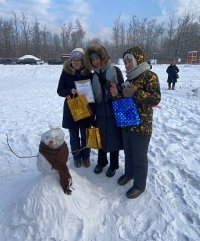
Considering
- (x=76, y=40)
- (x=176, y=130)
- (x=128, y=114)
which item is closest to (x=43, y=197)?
(x=128, y=114)

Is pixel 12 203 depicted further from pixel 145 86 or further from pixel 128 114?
pixel 145 86

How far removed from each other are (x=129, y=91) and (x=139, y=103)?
0.19m

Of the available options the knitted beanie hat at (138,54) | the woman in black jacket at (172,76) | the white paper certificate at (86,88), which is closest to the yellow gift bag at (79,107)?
the white paper certificate at (86,88)

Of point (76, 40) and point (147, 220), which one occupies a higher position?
point (76, 40)

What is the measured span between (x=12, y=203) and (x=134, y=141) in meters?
1.65

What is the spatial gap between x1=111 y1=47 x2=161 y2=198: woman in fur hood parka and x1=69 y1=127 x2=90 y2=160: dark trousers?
3.03ft

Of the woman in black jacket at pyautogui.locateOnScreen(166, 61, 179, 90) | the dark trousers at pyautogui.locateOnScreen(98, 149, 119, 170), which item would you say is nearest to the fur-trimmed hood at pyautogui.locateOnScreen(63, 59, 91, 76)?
the dark trousers at pyautogui.locateOnScreen(98, 149, 119, 170)

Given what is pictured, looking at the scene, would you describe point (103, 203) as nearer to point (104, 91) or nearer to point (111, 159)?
point (111, 159)

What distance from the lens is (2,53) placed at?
56.8 meters

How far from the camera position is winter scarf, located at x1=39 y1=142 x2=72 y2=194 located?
3.12 meters

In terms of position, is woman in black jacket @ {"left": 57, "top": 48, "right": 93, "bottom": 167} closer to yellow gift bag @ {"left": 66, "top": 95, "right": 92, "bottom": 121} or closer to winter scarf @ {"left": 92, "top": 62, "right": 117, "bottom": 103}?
yellow gift bag @ {"left": 66, "top": 95, "right": 92, "bottom": 121}

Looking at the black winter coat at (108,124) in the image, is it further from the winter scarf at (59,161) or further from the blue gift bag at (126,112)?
the winter scarf at (59,161)

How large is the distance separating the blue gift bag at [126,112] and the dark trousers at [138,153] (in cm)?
15

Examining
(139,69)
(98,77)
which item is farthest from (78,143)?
(139,69)
